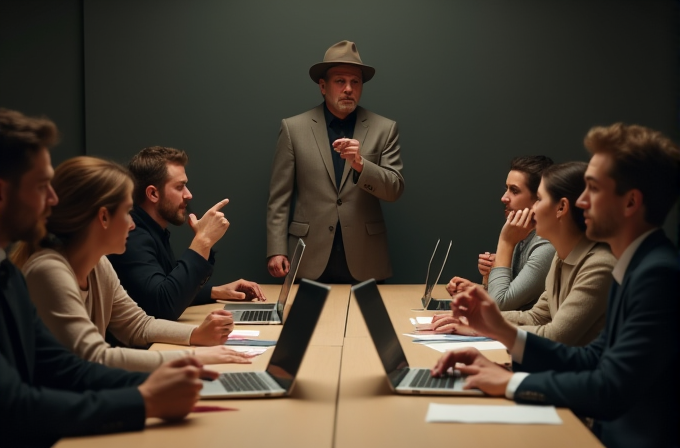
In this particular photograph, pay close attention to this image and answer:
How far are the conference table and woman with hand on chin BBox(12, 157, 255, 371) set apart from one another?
0.26 m

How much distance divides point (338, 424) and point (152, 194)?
1927 millimetres

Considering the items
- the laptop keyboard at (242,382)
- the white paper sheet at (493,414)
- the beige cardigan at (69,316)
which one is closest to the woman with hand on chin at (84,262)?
the beige cardigan at (69,316)

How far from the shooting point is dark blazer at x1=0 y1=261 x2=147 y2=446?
1600 mm

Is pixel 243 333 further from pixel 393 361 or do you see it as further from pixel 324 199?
pixel 324 199

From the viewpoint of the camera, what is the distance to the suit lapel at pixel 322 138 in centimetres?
469

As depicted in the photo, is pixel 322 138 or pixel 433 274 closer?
pixel 433 274

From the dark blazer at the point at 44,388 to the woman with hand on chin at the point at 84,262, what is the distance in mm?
178

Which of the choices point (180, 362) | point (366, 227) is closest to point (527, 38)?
point (366, 227)

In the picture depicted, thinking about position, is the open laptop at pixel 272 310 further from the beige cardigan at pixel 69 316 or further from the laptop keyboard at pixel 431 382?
the laptop keyboard at pixel 431 382

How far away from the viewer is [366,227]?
462 cm

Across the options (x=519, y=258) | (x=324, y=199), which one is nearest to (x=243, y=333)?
(x=519, y=258)

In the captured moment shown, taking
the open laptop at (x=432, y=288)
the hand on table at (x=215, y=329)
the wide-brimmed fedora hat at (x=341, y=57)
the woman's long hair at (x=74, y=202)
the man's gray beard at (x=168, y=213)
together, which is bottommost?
the open laptop at (x=432, y=288)

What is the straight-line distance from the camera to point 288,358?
6.78 feet

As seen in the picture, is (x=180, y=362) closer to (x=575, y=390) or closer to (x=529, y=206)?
(x=575, y=390)
